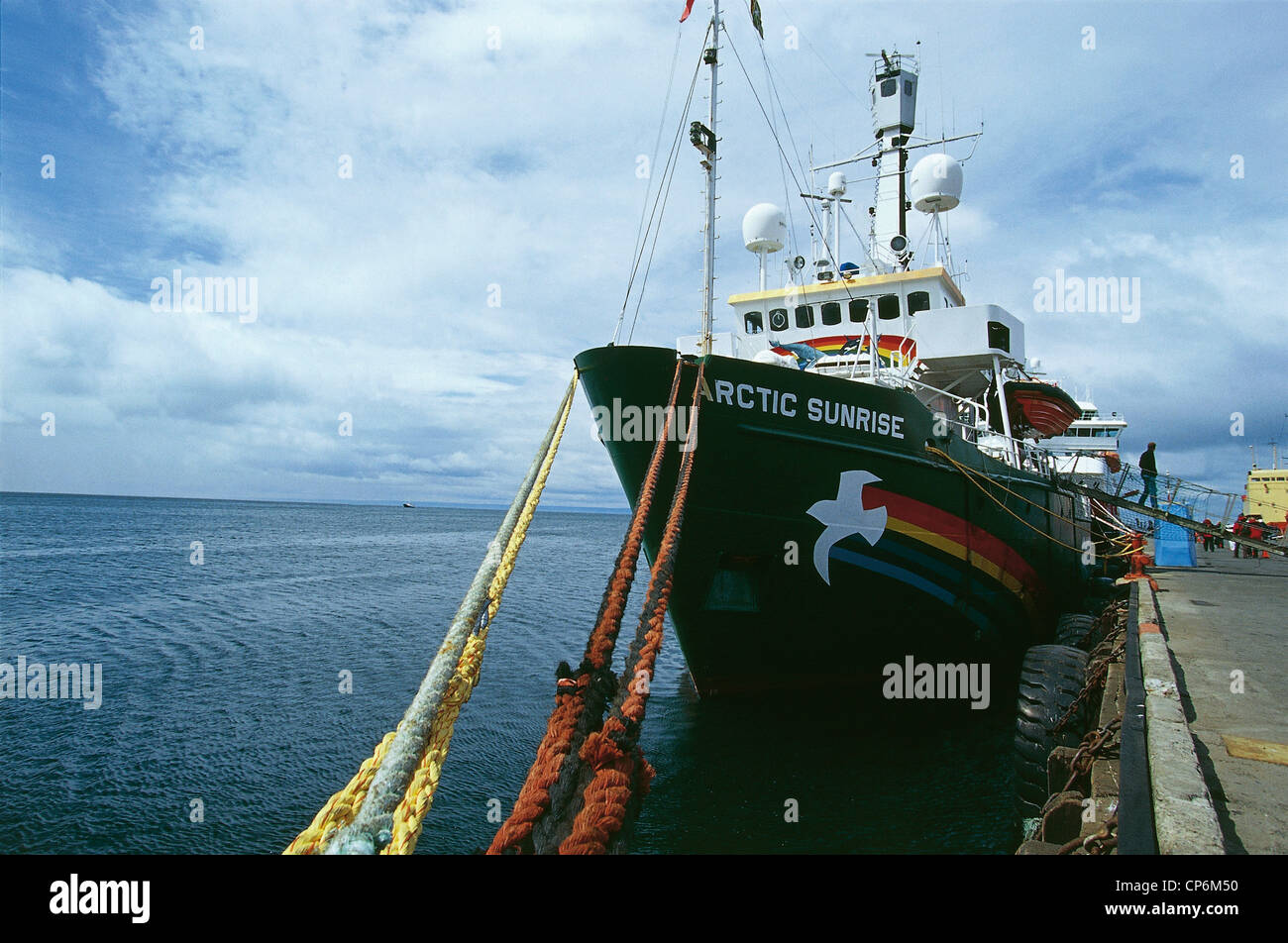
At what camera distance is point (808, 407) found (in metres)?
7.68

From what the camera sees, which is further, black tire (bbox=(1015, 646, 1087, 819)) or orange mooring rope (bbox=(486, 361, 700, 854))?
black tire (bbox=(1015, 646, 1087, 819))

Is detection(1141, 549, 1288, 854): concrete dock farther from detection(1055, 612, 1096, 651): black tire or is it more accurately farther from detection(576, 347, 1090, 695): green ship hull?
detection(576, 347, 1090, 695): green ship hull

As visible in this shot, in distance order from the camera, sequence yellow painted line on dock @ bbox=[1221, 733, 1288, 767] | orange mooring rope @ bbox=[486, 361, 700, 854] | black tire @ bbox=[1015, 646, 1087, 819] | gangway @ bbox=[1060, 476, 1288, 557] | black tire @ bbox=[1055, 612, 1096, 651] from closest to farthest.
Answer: orange mooring rope @ bbox=[486, 361, 700, 854]
yellow painted line on dock @ bbox=[1221, 733, 1288, 767]
black tire @ bbox=[1015, 646, 1087, 819]
black tire @ bbox=[1055, 612, 1096, 651]
gangway @ bbox=[1060, 476, 1288, 557]

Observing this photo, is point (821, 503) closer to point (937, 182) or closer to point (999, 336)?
point (999, 336)

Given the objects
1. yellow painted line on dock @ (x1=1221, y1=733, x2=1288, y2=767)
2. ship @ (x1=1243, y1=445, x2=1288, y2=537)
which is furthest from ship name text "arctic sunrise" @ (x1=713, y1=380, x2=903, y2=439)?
ship @ (x1=1243, y1=445, x2=1288, y2=537)

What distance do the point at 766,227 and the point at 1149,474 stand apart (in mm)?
11824

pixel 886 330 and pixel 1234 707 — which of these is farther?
pixel 886 330

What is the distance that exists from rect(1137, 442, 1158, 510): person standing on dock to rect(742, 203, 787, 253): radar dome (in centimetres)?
1131

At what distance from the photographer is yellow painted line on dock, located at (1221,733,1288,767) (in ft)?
12.1

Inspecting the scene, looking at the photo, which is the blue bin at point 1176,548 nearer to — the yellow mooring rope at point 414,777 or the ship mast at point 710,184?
the ship mast at point 710,184

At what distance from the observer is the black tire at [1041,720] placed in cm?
609

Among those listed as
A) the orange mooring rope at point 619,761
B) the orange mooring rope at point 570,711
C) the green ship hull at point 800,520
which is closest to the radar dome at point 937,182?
the green ship hull at point 800,520

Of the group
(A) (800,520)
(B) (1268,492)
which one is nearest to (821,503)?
(A) (800,520)

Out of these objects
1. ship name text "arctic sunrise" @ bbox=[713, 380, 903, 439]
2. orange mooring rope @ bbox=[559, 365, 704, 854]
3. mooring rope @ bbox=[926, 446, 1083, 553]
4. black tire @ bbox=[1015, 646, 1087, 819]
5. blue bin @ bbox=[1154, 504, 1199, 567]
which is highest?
ship name text "arctic sunrise" @ bbox=[713, 380, 903, 439]
